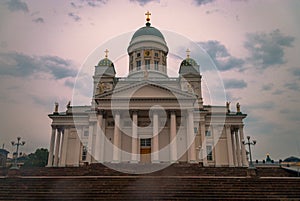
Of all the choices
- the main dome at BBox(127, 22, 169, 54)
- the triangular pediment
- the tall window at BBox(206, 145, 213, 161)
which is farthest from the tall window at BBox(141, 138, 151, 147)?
the main dome at BBox(127, 22, 169, 54)

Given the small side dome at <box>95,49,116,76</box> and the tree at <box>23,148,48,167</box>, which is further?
the tree at <box>23,148,48,167</box>

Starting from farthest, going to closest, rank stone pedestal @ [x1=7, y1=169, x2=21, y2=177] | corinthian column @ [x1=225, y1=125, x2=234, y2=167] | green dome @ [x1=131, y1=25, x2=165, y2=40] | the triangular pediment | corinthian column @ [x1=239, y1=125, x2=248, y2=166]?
1. green dome @ [x1=131, y1=25, x2=165, y2=40]
2. corinthian column @ [x1=239, y1=125, x2=248, y2=166]
3. corinthian column @ [x1=225, y1=125, x2=234, y2=167]
4. the triangular pediment
5. stone pedestal @ [x1=7, y1=169, x2=21, y2=177]

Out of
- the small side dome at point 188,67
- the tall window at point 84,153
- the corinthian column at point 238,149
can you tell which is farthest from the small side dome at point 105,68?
the corinthian column at point 238,149

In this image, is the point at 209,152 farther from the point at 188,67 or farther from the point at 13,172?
the point at 13,172

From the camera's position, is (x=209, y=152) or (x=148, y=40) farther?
(x=148, y=40)

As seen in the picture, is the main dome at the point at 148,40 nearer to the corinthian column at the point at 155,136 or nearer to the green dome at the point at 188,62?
the green dome at the point at 188,62

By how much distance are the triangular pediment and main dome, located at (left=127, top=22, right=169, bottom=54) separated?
13.8 meters

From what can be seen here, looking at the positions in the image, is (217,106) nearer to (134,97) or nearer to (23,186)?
(134,97)

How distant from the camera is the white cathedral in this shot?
31.8m

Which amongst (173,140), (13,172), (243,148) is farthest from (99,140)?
(243,148)

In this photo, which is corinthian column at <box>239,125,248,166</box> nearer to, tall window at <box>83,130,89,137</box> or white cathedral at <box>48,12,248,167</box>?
white cathedral at <box>48,12,248,167</box>

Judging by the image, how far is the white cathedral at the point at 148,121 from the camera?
104ft

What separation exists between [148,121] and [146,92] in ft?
12.9

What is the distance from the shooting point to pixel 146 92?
108 ft
